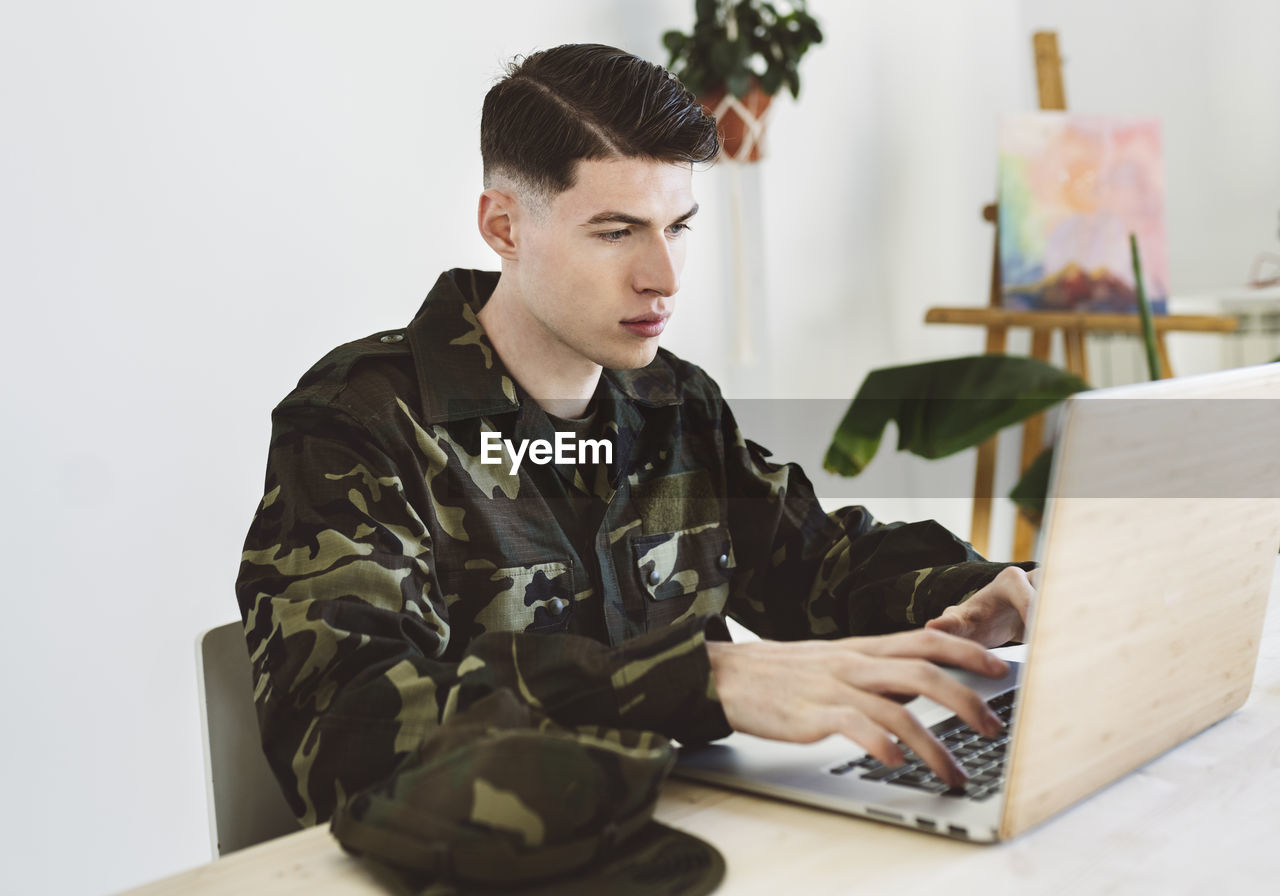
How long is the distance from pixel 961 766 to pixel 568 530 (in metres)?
0.55

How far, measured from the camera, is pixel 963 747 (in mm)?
742

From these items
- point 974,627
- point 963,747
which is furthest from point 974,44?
point 963,747

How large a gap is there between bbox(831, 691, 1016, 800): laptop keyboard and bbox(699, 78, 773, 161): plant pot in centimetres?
203

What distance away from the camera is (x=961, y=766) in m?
0.71

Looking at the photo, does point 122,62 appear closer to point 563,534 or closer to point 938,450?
point 563,534

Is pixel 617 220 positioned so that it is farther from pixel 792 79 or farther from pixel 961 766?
pixel 792 79

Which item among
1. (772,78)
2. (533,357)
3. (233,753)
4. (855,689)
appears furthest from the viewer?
(772,78)

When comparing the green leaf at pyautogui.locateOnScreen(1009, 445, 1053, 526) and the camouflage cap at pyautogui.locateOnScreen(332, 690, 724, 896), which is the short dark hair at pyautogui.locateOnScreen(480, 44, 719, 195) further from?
the green leaf at pyautogui.locateOnScreen(1009, 445, 1053, 526)

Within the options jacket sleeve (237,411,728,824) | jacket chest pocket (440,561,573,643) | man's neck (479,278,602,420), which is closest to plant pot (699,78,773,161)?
man's neck (479,278,602,420)

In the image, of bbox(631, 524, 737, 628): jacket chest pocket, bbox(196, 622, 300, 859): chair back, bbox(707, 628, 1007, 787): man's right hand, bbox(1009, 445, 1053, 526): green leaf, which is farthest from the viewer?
bbox(1009, 445, 1053, 526): green leaf

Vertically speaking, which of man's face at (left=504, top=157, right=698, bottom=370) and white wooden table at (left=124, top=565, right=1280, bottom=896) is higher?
man's face at (left=504, top=157, right=698, bottom=370)

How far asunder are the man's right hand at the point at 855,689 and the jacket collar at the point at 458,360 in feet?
1.47

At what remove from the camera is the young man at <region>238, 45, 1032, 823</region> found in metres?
0.74

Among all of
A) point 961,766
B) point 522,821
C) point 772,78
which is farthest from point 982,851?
point 772,78
